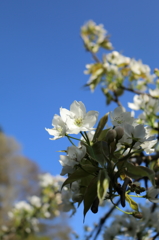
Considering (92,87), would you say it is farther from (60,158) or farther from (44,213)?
(44,213)

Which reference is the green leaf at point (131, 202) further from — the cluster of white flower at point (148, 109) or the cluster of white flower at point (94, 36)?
the cluster of white flower at point (94, 36)

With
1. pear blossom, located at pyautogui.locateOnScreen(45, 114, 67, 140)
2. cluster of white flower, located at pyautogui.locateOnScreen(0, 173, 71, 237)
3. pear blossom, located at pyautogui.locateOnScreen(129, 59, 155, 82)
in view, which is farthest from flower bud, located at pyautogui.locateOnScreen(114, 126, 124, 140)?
cluster of white flower, located at pyautogui.locateOnScreen(0, 173, 71, 237)

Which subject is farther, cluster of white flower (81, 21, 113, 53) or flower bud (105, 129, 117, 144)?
cluster of white flower (81, 21, 113, 53)

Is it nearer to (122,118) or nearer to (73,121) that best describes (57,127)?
(73,121)

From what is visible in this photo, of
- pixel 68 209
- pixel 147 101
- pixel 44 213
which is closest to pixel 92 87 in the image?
pixel 147 101

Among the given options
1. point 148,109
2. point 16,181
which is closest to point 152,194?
point 148,109

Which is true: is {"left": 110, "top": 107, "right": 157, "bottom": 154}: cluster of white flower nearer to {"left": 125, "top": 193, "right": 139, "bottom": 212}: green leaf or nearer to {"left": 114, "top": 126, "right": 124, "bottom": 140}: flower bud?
{"left": 114, "top": 126, "right": 124, "bottom": 140}: flower bud
